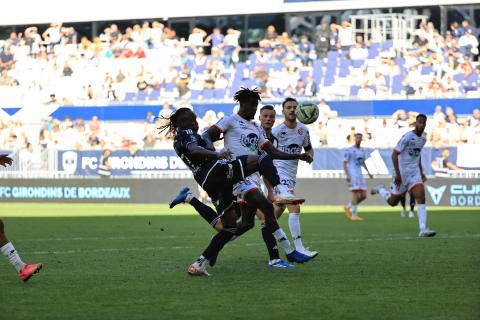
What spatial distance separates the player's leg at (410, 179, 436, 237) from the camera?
19.7 meters

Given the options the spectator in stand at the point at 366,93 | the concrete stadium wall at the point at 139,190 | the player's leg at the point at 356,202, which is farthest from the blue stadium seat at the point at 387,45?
the player's leg at the point at 356,202

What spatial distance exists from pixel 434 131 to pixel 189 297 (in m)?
26.2

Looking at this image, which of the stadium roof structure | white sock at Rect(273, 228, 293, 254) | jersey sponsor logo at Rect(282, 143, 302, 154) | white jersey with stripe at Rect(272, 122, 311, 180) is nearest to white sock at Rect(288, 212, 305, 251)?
white jersey with stripe at Rect(272, 122, 311, 180)

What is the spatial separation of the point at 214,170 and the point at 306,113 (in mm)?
3462

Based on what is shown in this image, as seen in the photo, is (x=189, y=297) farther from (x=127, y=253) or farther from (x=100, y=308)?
(x=127, y=253)

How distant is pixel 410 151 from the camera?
21141 millimetres

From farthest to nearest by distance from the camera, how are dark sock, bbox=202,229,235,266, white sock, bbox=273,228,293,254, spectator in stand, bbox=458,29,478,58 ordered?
spectator in stand, bbox=458,29,478,58
white sock, bbox=273,228,293,254
dark sock, bbox=202,229,235,266

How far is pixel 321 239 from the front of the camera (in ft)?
63.4

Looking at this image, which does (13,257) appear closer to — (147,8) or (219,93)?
(219,93)

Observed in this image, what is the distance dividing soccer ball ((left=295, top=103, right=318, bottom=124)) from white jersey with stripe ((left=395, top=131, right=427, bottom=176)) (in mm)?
5572

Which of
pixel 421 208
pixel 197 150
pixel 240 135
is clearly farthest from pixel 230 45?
pixel 197 150

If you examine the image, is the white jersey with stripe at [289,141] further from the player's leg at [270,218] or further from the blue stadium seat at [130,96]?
the blue stadium seat at [130,96]

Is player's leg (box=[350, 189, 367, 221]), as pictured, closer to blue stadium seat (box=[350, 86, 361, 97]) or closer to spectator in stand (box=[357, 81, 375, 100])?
spectator in stand (box=[357, 81, 375, 100])

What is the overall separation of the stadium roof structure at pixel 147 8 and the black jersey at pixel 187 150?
31.1 metres
